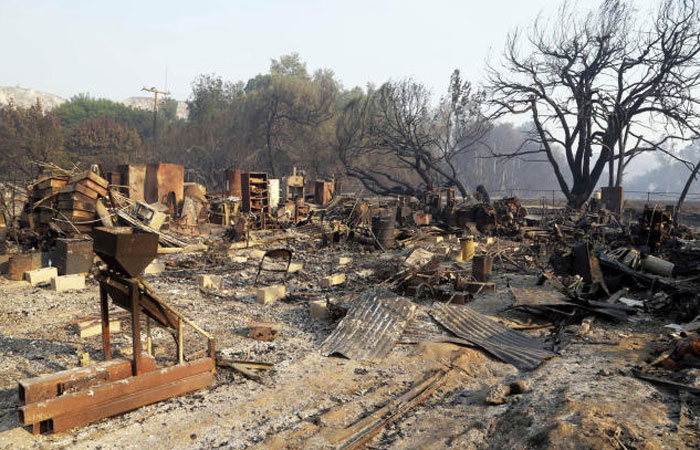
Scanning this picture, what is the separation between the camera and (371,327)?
6.68m

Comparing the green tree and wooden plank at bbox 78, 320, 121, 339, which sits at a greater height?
the green tree

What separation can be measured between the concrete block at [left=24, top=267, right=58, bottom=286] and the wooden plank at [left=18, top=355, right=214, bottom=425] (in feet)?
20.0

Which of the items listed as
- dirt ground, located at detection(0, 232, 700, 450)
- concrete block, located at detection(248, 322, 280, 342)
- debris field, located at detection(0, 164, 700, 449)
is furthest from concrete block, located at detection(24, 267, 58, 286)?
concrete block, located at detection(248, 322, 280, 342)

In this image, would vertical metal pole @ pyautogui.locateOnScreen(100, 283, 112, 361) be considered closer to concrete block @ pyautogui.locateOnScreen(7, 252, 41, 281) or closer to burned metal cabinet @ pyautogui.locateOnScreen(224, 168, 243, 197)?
concrete block @ pyautogui.locateOnScreen(7, 252, 41, 281)

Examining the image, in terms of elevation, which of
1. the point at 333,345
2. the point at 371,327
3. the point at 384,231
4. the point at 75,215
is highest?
the point at 75,215

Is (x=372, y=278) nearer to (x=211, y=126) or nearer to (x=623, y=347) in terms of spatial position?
(x=623, y=347)

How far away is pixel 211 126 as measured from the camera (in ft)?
135

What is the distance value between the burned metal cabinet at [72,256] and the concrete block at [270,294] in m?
4.47

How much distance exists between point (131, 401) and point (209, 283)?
5.18 meters

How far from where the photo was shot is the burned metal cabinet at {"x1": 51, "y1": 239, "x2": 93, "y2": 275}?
9906 mm

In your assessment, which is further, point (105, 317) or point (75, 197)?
point (75, 197)

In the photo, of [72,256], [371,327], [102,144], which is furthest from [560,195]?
[72,256]

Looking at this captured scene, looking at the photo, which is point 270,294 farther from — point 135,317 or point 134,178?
point 134,178

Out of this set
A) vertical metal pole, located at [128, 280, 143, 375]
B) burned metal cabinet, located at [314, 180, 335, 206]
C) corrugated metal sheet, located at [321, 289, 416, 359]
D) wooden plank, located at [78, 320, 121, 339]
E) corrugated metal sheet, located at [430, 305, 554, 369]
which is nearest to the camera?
vertical metal pole, located at [128, 280, 143, 375]
